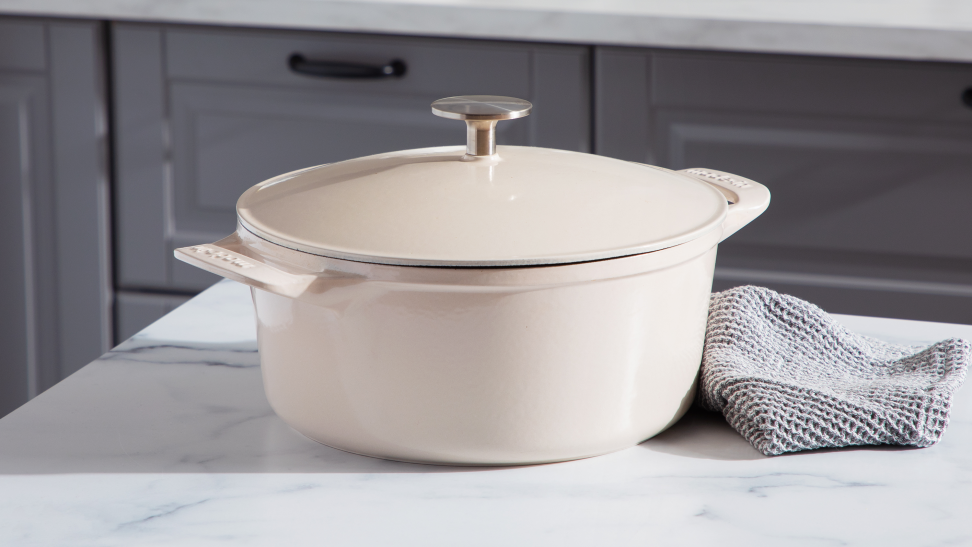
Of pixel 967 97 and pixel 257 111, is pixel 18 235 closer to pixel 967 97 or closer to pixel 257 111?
pixel 257 111

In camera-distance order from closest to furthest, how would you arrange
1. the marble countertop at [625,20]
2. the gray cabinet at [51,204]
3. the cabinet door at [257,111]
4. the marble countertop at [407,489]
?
the marble countertop at [407,489] → the marble countertop at [625,20] → the cabinet door at [257,111] → the gray cabinet at [51,204]

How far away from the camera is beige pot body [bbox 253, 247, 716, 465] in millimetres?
433

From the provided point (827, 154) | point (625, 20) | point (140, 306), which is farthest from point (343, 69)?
point (827, 154)

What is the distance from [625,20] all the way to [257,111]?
0.58m

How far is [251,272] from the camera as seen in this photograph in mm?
442

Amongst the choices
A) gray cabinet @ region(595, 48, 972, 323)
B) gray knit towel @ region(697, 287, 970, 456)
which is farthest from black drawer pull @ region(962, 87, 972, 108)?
gray knit towel @ region(697, 287, 970, 456)

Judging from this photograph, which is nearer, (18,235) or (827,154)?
(827,154)

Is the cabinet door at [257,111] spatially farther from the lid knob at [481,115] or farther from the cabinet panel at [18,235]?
the lid knob at [481,115]

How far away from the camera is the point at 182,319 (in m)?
0.70

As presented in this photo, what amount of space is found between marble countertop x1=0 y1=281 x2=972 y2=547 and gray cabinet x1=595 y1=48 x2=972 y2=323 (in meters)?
0.80

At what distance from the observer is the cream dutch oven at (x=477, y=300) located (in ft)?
1.41

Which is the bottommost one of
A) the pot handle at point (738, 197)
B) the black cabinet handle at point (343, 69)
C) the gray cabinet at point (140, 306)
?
the gray cabinet at point (140, 306)

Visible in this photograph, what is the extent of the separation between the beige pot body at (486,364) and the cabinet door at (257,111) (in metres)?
0.89

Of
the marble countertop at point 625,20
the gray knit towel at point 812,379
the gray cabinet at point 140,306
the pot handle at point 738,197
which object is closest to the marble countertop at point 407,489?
the gray knit towel at point 812,379
